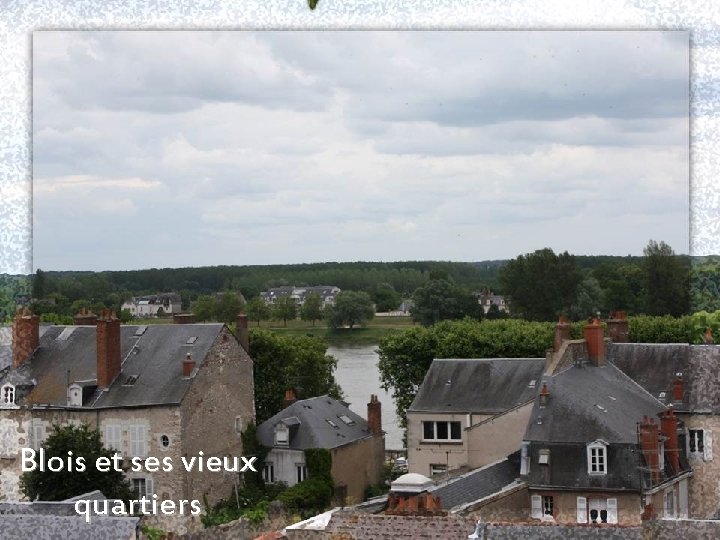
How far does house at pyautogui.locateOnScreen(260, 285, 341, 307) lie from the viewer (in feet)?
42.5

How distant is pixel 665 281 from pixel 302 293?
11.5 feet

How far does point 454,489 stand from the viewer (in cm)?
1260

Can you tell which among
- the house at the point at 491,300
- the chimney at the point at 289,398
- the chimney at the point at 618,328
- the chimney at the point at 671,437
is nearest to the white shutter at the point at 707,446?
the chimney at the point at 671,437

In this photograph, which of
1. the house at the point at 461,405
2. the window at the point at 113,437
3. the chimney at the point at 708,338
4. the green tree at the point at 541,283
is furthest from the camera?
the house at the point at 461,405

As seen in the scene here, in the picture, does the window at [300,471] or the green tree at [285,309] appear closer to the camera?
the green tree at [285,309]

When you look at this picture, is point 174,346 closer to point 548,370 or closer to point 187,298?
point 187,298

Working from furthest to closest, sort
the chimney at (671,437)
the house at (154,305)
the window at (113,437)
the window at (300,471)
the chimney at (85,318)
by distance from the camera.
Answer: the window at (300,471), the window at (113,437), the house at (154,305), the chimney at (85,318), the chimney at (671,437)

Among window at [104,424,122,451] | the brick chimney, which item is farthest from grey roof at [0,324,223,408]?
the brick chimney

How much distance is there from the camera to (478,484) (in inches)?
519

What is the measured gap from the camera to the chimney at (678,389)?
47.5 ft

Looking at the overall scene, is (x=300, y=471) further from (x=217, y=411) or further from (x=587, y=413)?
(x=587, y=413)

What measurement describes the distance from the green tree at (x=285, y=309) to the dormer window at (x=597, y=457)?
340 centimetres

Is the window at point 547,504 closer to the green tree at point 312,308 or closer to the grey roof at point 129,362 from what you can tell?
the green tree at point 312,308

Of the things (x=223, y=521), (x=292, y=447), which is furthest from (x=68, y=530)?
(x=292, y=447)
